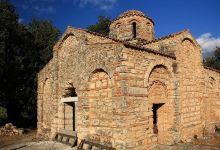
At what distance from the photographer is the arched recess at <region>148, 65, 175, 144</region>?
36.5 ft

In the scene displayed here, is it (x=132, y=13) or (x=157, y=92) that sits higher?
(x=132, y=13)

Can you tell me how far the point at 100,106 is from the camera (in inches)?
404

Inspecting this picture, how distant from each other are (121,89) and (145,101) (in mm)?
1453

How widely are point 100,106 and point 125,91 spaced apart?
5.55 feet

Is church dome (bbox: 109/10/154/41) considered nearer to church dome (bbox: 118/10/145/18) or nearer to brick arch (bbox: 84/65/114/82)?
church dome (bbox: 118/10/145/18)

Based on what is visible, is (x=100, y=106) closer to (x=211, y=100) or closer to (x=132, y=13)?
(x=132, y=13)

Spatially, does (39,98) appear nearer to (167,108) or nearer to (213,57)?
(167,108)

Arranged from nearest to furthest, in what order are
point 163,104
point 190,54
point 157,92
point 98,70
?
1. point 98,70
2. point 157,92
3. point 163,104
4. point 190,54

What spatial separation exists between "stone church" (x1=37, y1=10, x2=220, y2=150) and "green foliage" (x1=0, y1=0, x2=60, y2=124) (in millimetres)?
6453

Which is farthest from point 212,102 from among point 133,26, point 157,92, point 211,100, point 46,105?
Answer: point 46,105

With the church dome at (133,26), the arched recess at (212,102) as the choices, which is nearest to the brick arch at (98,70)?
the church dome at (133,26)

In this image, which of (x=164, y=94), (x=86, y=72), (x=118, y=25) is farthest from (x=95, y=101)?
(x=118, y=25)

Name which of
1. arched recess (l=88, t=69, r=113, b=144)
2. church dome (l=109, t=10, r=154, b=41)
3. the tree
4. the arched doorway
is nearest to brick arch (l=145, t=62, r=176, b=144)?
arched recess (l=88, t=69, r=113, b=144)

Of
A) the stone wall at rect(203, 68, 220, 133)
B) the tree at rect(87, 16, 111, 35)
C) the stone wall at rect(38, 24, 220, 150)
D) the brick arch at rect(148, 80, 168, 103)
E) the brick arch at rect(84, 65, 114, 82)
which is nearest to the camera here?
the stone wall at rect(38, 24, 220, 150)
